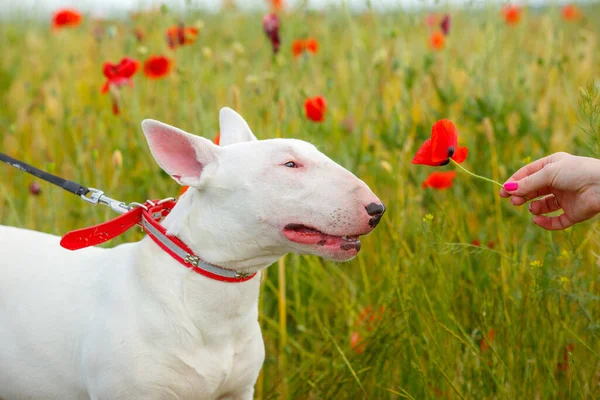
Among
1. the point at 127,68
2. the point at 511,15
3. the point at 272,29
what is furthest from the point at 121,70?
the point at 511,15

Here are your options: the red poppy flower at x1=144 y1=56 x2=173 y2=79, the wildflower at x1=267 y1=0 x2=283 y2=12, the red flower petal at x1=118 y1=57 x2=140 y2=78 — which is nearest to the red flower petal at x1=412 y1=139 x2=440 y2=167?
the red flower petal at x1=118 y1=57 x2=140 y2=78

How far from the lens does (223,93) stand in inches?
175

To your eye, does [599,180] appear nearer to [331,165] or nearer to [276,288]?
[331,165]

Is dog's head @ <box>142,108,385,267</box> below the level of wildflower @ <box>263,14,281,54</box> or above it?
below

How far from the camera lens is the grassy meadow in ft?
7.41

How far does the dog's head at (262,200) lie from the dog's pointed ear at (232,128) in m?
0.30

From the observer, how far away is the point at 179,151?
6.26ft

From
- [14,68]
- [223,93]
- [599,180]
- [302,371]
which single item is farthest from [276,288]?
[14,68]

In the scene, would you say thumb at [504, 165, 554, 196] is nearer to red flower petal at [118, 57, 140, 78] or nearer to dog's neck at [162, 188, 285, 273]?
dog's neck at [162, 188, 285, 273]

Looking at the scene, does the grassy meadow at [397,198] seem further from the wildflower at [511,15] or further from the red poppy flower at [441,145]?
the red poppy flower at [441,145]

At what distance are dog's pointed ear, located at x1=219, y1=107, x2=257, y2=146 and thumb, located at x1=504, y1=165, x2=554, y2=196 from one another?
2.57ft

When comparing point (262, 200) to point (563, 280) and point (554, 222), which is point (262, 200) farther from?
point (563, 280)

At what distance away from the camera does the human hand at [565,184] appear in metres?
1.73

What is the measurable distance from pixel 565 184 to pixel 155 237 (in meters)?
1.00
